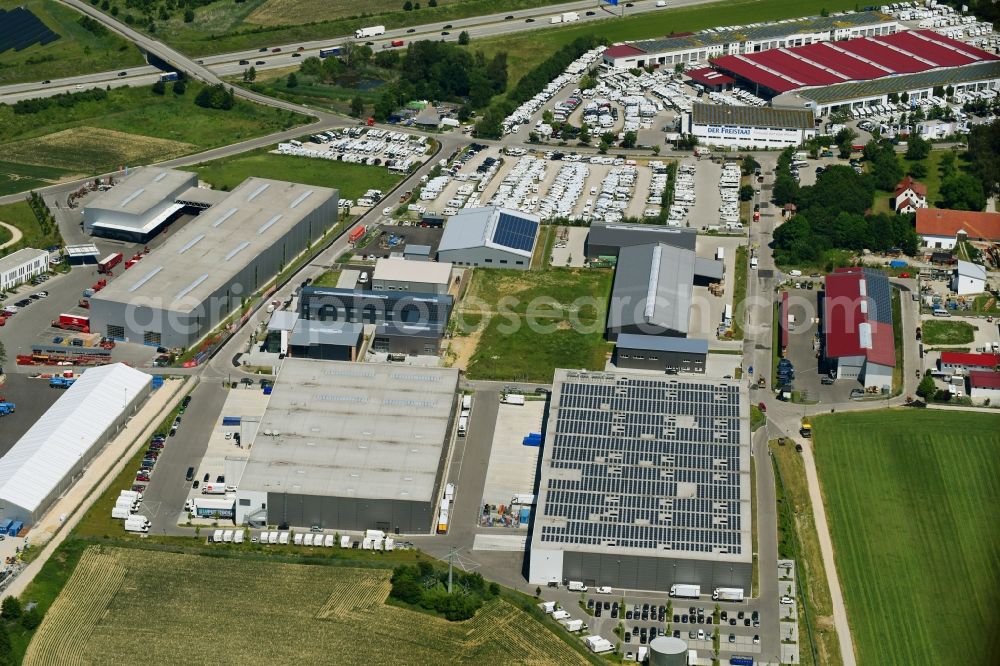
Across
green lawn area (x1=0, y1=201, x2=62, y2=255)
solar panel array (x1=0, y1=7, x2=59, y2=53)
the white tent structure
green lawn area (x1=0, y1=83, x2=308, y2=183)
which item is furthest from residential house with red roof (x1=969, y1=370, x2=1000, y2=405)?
solar panel array (x1=0, y1=7, x2=59, y2=53)

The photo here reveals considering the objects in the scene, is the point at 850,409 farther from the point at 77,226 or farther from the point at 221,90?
the point at 221,90

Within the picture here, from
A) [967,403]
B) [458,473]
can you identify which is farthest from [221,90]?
[967,403]

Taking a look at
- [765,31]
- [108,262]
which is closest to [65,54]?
[108,262]

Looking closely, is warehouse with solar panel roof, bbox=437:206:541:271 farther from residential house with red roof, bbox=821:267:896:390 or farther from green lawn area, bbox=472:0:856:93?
green lawn area, bbox=472:0:856:93

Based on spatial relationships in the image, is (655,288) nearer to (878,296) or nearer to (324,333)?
(878,296)

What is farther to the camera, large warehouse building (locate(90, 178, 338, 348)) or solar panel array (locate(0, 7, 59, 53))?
solar panel array (locate(0, 7, 59, 53))
